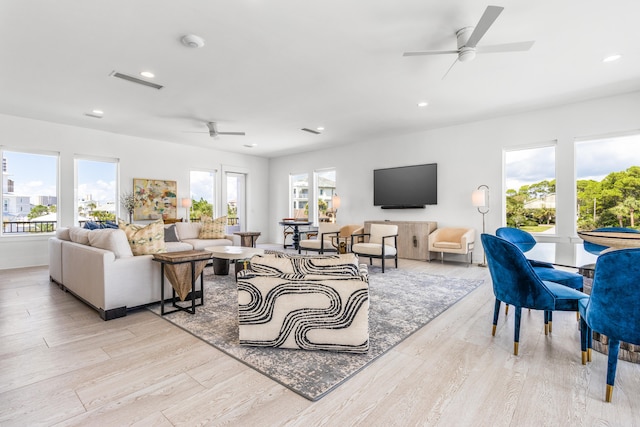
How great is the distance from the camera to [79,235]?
374 cm

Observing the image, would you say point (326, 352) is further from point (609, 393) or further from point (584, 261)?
point (584, 261)

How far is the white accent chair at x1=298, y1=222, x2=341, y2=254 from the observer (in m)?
6.01

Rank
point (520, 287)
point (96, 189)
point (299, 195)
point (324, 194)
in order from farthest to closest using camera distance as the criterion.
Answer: point (299, 195) → point (324, 194) → point (96, 189) → point (520, 287)

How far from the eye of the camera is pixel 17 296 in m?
3.76

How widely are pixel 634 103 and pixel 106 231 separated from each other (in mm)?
7372

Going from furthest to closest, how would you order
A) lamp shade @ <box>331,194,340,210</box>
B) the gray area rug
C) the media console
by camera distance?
lamp shade @ <box>331,194,340,210</box> < the media console < the gray area rug

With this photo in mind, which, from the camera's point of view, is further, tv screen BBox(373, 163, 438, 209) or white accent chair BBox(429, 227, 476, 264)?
tv screen BBox(373, 163, 438, 209)

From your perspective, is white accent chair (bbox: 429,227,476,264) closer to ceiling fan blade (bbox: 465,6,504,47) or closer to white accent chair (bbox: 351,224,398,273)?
white accent chair (bbox: 351,224,398,273)

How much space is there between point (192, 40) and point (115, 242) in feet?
7.28

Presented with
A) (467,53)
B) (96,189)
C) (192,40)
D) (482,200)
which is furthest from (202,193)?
(467,53)

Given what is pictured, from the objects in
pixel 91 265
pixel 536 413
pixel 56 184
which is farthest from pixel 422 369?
pixel 56 184

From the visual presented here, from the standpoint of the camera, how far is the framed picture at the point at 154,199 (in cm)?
711

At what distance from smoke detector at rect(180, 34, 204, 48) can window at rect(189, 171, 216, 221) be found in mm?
5441

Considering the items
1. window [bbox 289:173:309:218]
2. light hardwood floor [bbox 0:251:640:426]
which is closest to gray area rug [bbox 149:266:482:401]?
light hardwood floor [bbox 0:251:640:426]
